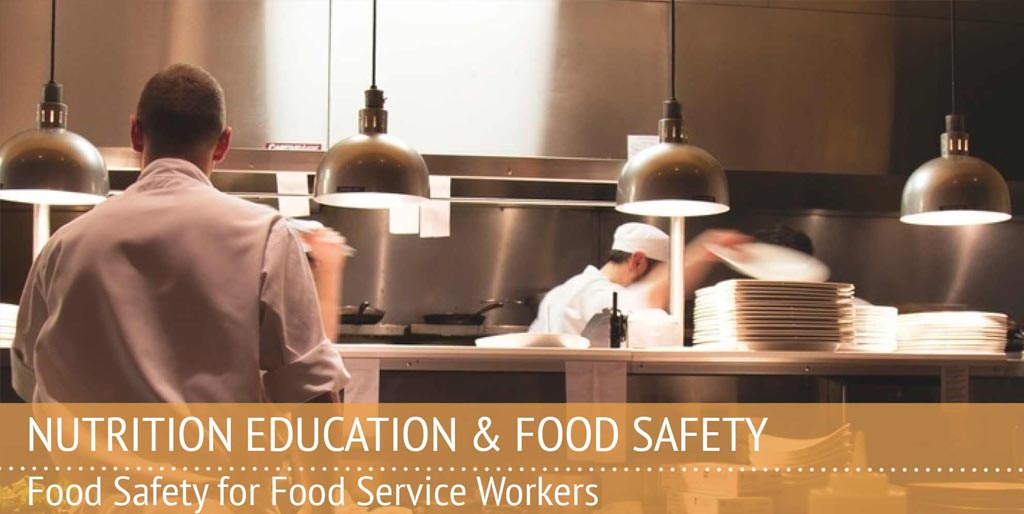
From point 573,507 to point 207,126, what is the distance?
162 cm

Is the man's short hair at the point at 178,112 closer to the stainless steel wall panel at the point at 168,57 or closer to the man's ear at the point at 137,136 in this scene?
the man's ear at the point at 137,136

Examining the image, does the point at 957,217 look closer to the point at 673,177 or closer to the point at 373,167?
the point at 673,177

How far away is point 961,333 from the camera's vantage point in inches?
161

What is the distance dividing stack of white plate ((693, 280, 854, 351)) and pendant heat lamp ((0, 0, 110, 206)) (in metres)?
1.87

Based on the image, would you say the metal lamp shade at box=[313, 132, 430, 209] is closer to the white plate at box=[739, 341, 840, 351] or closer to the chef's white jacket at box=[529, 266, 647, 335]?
the white plate at box=[739, 341, 840, 351]

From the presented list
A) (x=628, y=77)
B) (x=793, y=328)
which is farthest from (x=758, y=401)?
(x=628, y=77)

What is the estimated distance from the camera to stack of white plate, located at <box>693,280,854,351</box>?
3.63 metres

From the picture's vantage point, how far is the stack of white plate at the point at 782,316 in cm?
363

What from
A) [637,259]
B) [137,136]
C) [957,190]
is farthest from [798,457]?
[637,259]

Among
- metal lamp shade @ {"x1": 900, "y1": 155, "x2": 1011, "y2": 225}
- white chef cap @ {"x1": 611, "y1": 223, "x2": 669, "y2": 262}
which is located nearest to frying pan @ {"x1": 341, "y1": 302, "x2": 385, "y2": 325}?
white chef cap @ {"x1": 611, "y1": 223, "x2": 669, "y2": 262}

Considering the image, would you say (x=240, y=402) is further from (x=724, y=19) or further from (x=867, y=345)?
(x=724, y=19)

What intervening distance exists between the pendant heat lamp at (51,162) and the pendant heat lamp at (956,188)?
2451 millimetres

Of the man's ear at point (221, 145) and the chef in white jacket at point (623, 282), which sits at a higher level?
the man's ear at point (221, 145)

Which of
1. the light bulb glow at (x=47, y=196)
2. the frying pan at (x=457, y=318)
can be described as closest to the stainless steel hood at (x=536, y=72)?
the frying pan at (x=457, y=318)
